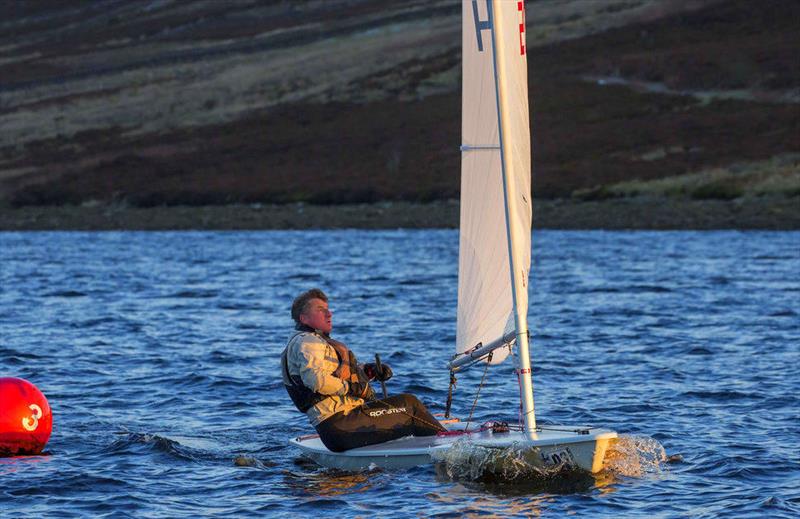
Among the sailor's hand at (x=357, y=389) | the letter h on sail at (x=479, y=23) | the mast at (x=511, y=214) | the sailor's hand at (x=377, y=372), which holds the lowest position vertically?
the sailor's hand at (x=357, y=389)

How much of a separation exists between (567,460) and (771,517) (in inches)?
83.4

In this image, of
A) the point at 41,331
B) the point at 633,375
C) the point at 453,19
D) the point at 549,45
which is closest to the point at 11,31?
the point at 453,19

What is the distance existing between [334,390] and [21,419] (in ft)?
12.6

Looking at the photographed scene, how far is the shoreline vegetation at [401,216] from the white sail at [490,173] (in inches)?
1609

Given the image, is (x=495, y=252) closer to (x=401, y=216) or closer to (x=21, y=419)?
(x=21, y=419)

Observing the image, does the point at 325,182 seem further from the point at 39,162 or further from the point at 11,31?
the point at 11,31

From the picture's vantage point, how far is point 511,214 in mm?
14086

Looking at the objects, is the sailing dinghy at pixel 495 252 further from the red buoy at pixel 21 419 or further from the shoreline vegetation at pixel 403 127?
the shoreline vegetation at pixel 403 127

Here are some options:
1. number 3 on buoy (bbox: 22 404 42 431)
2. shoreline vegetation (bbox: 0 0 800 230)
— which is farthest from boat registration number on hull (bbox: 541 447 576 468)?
shoreline vegetation (bbox: 0 0 800 230)

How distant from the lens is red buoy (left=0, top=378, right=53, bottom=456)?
1562cm

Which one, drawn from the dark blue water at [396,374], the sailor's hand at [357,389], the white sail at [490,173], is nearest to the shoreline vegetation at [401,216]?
the dark blue water at [396,374]

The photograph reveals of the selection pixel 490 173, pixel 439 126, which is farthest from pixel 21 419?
pixel 439 126

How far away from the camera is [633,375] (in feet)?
71.9

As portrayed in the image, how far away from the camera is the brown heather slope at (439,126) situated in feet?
219
